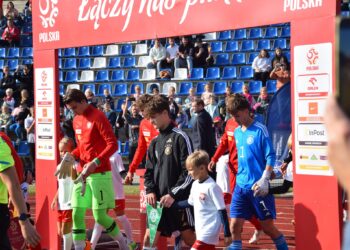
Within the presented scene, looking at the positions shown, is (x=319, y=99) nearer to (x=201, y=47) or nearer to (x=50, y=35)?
(x=50, y=35)

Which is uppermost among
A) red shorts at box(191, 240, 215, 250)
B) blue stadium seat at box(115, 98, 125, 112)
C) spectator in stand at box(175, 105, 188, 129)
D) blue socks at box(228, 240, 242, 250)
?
blue stadium seat at box(115, 98, 125, 112)

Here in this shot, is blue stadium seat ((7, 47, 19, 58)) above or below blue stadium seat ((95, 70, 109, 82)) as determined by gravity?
above

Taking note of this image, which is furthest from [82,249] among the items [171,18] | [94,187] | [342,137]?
[342,137]

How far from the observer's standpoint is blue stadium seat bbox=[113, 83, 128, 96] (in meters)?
24.0

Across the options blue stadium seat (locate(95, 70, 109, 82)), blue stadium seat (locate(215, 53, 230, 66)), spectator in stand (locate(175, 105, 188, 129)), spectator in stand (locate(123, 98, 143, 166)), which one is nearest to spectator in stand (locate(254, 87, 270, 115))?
spectator in stand (locate(175, 105, 188, 129))

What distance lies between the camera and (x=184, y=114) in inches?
772

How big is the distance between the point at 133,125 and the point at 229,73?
4310 millimetres

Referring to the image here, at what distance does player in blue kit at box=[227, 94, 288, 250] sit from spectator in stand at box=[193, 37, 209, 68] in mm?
15278

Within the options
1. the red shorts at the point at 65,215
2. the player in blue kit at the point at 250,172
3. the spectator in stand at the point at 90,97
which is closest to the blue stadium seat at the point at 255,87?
the spectator in stand at the point at 90,97

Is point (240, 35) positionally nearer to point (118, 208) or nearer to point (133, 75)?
point (133, 75)

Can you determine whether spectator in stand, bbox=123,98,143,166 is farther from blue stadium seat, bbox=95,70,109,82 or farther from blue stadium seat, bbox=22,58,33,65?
blue stadium seat, bbox=22,58,33,65

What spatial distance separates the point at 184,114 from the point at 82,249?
416 inches

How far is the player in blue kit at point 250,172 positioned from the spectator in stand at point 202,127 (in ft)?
16.3

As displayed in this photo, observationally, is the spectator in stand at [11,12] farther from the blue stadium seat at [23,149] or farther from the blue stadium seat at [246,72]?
the blue stadium seat at [246,72]
